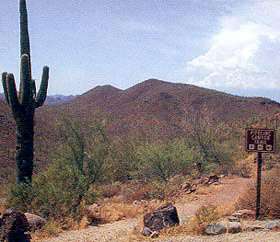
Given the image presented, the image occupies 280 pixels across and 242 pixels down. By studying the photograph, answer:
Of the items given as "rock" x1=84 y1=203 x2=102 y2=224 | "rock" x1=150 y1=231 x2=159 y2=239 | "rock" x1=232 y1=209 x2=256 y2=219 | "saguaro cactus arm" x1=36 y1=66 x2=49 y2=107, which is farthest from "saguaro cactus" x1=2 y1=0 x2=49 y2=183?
"rock" x1=232 y1=209 x2=256 y2=219

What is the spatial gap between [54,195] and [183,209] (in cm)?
414

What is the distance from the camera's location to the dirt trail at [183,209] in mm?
12414

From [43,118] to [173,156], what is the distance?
37.7 metres

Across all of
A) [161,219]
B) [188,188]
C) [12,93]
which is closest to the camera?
[161,219]

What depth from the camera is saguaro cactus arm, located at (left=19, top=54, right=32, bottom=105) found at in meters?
17.8

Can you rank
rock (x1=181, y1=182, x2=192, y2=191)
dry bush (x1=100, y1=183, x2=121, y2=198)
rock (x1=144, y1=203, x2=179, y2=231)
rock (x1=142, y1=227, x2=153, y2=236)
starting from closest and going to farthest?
rock (x1=142, y1=227, x2=153, y2=236) → rock (x1=144, y1=203, x2=179, y2=231) → rock (x1=181, y1=182, x2=192, y2=191) → dry bush (x1=100, y1=183, x2=121, y2=198)

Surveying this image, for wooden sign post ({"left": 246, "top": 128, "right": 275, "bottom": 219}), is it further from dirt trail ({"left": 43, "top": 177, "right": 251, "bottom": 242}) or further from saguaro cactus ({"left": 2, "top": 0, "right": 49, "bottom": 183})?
saguaro cactus ({"left": 2, "top": 0, "right": 49, "bottom": 183})

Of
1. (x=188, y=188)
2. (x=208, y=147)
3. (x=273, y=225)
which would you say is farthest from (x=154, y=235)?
(x=208, y=147)

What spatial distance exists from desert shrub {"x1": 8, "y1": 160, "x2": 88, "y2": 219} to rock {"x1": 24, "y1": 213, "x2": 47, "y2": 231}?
31.9 inches

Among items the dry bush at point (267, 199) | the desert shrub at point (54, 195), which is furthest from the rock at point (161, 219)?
the desert shrub at point (54, 195)

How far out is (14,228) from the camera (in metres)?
11.8

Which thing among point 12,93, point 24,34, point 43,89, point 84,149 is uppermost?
point 24,34

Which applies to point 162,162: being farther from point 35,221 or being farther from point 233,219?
point 233,219

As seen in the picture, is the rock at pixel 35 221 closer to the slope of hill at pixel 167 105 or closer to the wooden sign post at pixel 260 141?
the wooden sign post at pixel 260 141
